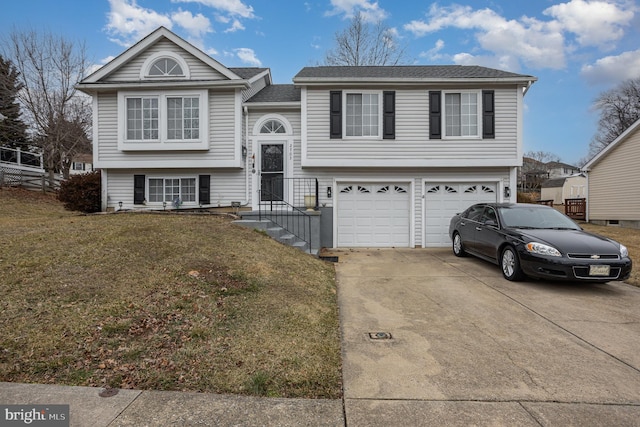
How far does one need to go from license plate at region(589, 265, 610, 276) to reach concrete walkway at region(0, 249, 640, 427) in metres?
0.35

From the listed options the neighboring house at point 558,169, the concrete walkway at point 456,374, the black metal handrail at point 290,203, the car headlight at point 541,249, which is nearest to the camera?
the concrete walkway at point 456,374

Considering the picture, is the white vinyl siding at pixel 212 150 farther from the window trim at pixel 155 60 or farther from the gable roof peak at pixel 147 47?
the window trim at pixel 155 60

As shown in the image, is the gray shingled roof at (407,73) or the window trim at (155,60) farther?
the window trim at (155,60)

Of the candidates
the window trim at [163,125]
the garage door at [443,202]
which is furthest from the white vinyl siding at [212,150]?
the garage door at [443,202]

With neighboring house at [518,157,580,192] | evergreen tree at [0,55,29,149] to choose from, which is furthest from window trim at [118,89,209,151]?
neighboring house at [518,157,580,192]

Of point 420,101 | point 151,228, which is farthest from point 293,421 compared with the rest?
point 420,101

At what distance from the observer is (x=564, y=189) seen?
3878 cm

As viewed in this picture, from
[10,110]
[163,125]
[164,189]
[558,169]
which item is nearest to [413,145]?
[163,125]

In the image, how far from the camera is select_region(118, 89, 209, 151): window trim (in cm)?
1112

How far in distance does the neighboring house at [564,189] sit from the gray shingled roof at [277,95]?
1361 inches

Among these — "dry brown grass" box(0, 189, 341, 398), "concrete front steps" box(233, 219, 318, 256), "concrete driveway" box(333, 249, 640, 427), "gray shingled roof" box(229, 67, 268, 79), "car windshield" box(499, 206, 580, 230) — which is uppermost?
"gray shingled roof" box(229, 67, 268, 79)

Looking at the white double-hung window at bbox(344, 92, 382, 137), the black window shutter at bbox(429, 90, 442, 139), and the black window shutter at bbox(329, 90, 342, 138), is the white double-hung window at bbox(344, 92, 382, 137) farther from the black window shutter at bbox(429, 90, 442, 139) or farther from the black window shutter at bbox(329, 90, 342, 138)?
the black window shutter at bbox(429, 90, 442, 139)

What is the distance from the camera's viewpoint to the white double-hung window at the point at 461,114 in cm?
1098

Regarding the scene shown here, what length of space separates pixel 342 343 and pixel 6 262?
5.09 m
